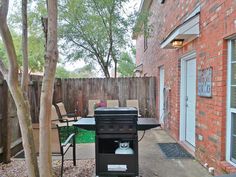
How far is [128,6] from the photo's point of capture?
398 inches

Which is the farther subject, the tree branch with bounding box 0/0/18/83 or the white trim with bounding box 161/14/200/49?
the white trim with bounding box 161/14/200/49

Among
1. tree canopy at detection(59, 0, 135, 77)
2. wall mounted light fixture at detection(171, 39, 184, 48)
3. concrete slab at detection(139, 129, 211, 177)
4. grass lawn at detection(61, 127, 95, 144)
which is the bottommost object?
grass lawn at detection(61, 127, 95, 144)

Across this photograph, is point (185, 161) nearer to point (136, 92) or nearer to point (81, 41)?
point (136, 92)

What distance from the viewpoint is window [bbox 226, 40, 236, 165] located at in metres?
3.76

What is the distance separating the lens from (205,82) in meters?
4.57

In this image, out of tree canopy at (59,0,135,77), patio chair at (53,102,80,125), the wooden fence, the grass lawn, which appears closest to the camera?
the grass lawn

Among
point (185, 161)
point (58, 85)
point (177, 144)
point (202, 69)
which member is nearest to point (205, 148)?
point (185, 161)

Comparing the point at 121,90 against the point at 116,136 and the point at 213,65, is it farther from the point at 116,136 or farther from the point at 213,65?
the point at 116,136

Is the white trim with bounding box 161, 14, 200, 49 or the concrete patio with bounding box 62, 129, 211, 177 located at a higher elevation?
the white trim with bounding box 161, 14, 200, 49

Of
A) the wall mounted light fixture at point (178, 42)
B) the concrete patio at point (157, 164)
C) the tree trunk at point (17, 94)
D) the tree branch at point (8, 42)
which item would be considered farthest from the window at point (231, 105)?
the tree branch at point (8, 42)

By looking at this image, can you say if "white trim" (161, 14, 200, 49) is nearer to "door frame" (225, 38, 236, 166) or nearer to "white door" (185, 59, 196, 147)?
"white door" (185, 59, 196, 147)

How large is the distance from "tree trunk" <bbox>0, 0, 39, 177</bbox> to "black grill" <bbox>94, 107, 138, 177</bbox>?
3.23ft

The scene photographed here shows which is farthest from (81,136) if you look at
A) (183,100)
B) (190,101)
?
(190,101)

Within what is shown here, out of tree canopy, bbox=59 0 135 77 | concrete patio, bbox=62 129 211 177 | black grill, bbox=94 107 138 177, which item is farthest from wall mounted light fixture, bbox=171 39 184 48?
tree canopy, bbox=59 0 135 77
